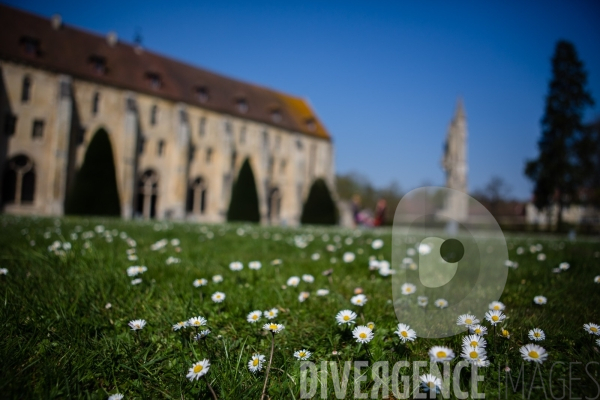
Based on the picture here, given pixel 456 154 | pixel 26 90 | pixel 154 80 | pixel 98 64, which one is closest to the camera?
pixel 26 90

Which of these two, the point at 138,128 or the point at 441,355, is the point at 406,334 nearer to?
the point at 441,355

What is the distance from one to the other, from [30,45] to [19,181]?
1111 cm

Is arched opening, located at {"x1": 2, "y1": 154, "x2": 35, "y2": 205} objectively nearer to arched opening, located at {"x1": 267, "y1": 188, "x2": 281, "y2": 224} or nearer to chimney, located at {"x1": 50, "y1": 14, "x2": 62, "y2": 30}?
chimney, located at {"x1": 50, "y1": 14, "x2": 62, "y2": 30}

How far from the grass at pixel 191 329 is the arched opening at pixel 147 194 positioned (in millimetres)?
31396

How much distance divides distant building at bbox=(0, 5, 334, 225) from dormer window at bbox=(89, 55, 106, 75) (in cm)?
12

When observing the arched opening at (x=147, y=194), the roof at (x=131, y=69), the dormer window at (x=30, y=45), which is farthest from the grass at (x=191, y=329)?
the dormer window at (x=30, y=45)

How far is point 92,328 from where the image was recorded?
7.82 feet

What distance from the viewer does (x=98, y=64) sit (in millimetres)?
31312

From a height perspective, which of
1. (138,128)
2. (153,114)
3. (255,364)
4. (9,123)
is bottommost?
(255,364)

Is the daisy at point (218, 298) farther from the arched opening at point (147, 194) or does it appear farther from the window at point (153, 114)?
the window at point (153, 114)

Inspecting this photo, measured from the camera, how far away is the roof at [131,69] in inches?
1119

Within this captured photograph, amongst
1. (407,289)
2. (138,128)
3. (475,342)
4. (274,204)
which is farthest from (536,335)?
(274,204)

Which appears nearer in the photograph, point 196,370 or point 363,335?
point 196,370

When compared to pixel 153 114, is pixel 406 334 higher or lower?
lower
